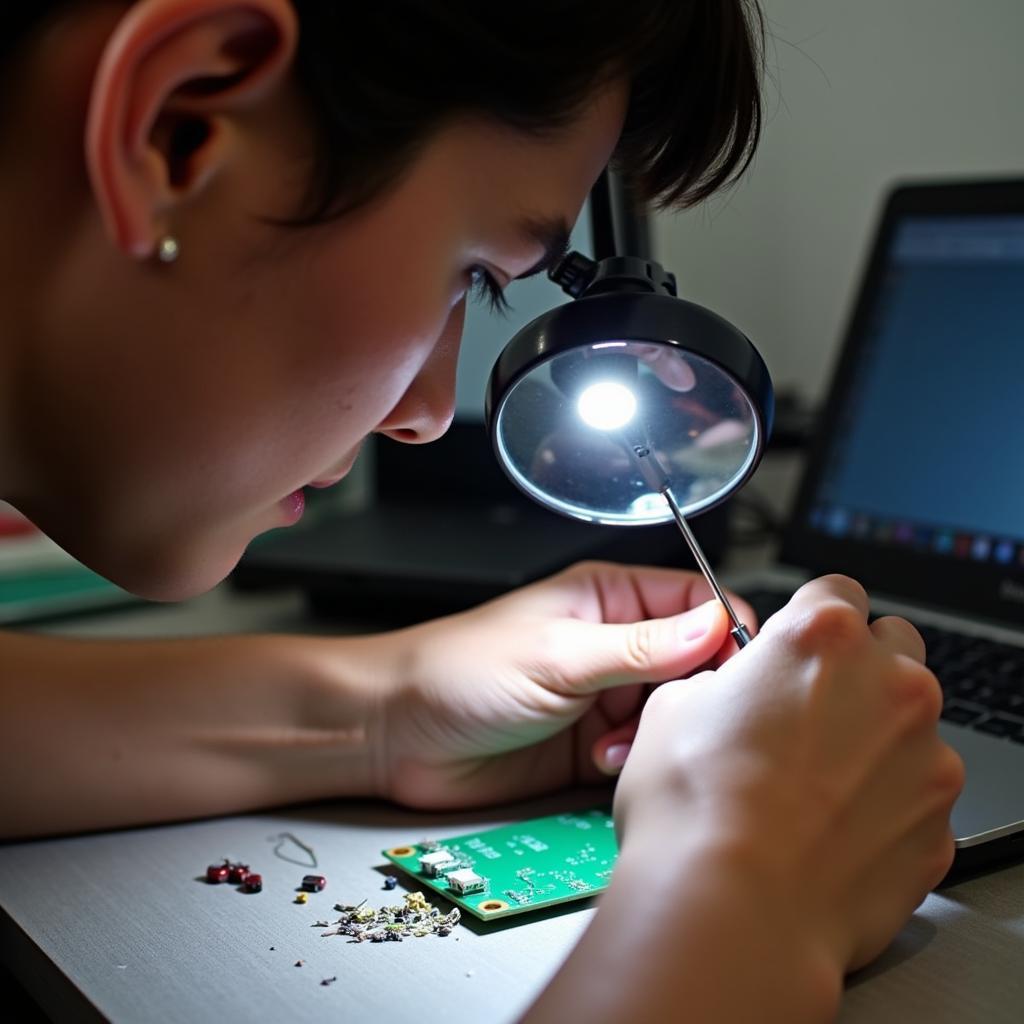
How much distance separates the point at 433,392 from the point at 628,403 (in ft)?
0.39

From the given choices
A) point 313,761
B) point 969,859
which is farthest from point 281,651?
point 969,859

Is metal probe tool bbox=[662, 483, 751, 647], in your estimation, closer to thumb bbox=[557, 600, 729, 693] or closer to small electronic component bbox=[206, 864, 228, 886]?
thumb bbox=[557, 600, 729, 693]

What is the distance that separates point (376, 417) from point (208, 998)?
11.7 inches

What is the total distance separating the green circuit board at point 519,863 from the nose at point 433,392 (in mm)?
252

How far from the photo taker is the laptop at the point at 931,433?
113cm

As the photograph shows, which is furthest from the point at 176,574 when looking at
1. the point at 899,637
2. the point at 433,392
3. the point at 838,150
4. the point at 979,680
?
the point at 838,150

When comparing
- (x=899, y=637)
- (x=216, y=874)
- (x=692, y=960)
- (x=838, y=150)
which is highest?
(x=838, y=150)

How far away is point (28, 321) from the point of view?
1.95ft

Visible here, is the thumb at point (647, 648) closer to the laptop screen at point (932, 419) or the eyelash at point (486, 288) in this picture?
the eyelash at point (486, 288)

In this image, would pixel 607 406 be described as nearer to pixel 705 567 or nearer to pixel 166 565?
pixel 705 567

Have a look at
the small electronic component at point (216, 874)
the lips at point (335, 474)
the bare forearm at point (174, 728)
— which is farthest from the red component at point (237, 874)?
the lips at point (335, 474)

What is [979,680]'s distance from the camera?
2.97 feet

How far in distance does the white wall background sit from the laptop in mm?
201

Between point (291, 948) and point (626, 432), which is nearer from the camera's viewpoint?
point (291, 948)
